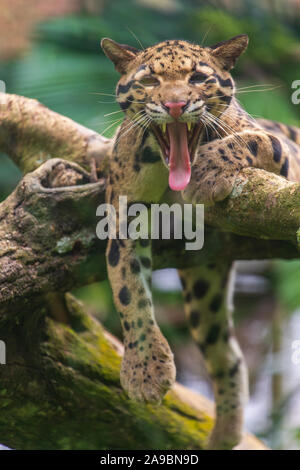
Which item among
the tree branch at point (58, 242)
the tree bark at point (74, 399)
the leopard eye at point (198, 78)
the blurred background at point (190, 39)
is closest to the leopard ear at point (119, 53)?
the leopard eye at point (198, 78)

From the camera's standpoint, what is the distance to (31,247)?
396 centimetres

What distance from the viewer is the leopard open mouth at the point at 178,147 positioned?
3436 mm

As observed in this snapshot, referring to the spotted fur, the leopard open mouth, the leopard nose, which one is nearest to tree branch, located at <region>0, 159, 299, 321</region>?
the spotted fur

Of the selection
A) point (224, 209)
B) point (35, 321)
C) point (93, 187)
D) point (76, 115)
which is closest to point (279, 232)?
point (224, 209)

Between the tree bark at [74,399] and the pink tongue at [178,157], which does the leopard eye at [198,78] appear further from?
the tree bark at [74,399]

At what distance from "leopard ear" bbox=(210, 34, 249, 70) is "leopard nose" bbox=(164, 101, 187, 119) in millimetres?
536

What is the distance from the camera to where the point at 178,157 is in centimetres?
349

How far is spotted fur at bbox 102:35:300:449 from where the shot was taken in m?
3.47

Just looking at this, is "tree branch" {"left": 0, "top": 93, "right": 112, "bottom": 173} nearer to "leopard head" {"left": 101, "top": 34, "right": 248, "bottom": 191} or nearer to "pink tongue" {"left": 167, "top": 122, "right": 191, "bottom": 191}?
"leopard head" {"left": 101, "top": 34, "right": 248, "bottom": 191}

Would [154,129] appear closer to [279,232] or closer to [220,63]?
[220,63]

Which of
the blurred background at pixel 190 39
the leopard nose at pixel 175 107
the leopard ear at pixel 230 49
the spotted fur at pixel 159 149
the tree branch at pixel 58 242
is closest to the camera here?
the leopard nose at pixel 175 107

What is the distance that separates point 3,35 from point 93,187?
2.37 m

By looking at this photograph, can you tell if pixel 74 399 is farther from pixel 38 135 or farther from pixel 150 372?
pixel 38 135

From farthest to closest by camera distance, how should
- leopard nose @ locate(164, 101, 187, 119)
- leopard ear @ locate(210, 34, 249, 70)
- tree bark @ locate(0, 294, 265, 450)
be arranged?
tree bark @ locate(0, 294, 265, 450) < leopard ear @ locate(210, 34, 249, 70) < leopard nose @ locate(164, 101, 187, 119)
